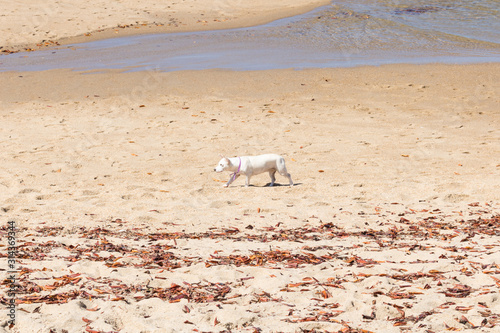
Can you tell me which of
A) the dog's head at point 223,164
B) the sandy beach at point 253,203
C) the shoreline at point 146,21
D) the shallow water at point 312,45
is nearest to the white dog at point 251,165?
the dog's head at point 223,164

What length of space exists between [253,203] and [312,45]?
13.1m

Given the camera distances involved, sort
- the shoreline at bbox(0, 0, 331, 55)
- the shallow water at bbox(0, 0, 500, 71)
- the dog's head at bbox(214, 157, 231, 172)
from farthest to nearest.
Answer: the shoreline at bbox(0, 0, 331, 55) < the shallow water at bbox(0, 0, 500, 71) < the dog's head at bbox(214, 157, 231, 172)

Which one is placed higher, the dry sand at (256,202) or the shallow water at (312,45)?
the shallow water at (312,45)

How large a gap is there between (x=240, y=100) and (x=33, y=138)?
451cm

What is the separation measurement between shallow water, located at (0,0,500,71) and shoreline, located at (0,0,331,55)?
96 centimetres

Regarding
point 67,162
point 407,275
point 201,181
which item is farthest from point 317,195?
point 67,162

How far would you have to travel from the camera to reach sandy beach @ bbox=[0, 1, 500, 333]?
4230mm

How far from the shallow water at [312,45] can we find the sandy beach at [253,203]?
181 centimetres

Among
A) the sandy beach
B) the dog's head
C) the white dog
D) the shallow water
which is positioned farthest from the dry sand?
the shallow water

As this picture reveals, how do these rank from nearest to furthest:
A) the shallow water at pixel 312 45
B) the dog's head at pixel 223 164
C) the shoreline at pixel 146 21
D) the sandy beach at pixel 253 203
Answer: the sandy beach at pixel 253 203
the dog's head at pixel 223 164
the shallow water at pixel 312 45
the shoreline at pixel 146 21

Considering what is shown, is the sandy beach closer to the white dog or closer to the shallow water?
the white dog

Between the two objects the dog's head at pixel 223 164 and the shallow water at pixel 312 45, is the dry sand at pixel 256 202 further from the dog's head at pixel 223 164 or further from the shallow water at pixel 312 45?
the shallow water at pixel 312 45

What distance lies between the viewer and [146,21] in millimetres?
23766

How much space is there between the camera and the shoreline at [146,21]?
21.1 metres
